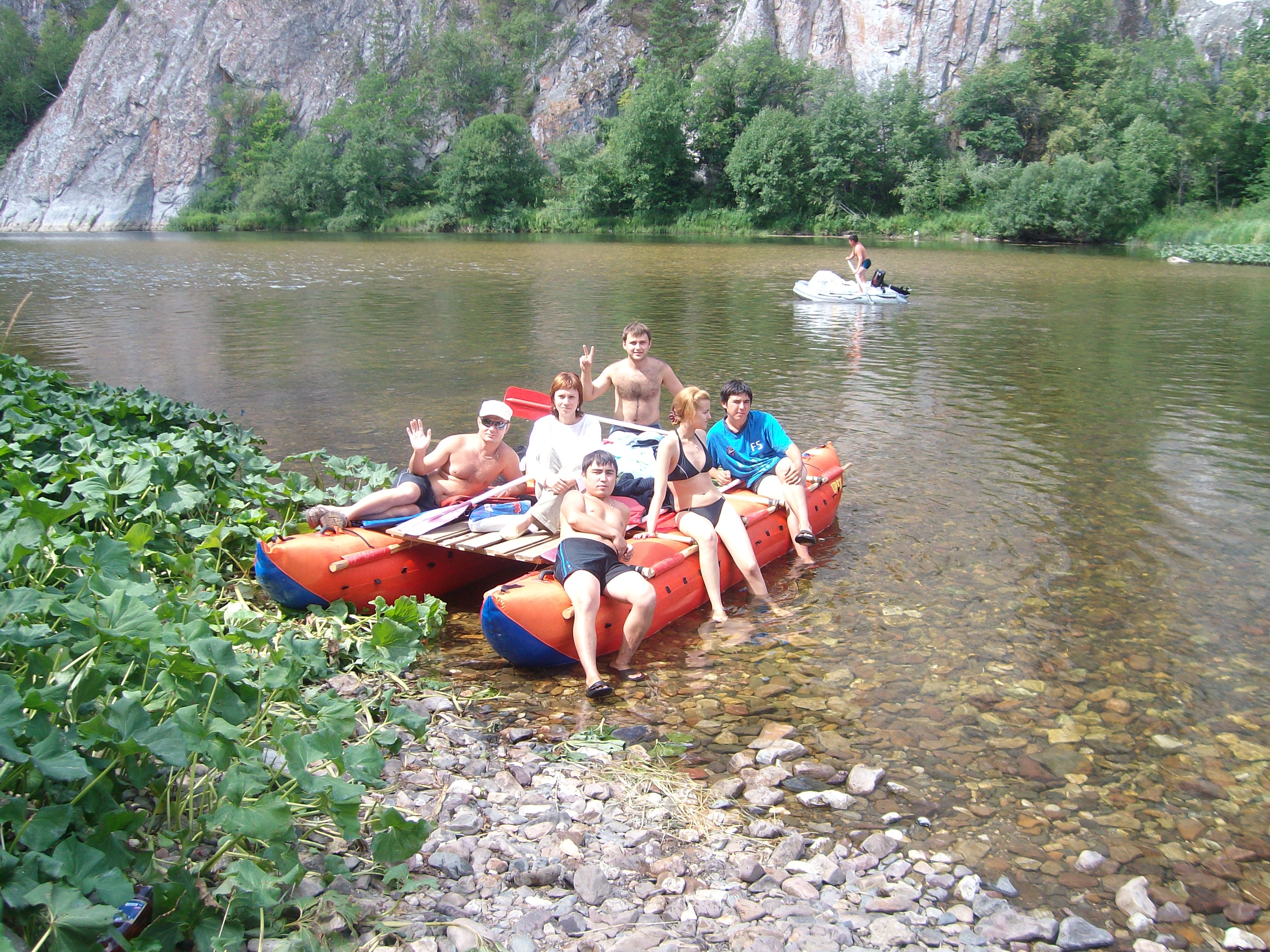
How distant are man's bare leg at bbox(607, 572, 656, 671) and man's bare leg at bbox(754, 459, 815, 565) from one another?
1851mm

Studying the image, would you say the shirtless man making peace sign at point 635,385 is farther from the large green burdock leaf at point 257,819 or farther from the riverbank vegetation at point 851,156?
the riverbank vegetation at point 851,156

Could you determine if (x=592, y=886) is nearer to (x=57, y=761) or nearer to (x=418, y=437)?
(x=57, y=761)

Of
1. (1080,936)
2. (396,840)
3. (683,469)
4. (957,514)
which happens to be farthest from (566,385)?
(1080,936)

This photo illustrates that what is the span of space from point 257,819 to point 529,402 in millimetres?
5709

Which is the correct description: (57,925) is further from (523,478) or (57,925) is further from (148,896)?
(523,478)

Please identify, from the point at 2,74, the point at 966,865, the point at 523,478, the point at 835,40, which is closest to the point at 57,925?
the point at 966,865

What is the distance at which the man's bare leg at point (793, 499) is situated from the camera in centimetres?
682

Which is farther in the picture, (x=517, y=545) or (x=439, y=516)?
(x=439, y=516)

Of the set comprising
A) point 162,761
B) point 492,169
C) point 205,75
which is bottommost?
point 162,761

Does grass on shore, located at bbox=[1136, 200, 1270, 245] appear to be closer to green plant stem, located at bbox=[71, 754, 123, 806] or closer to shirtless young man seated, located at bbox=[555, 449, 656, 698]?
shirtless young man seated, located at bbox=[555, 449, 656, 698]

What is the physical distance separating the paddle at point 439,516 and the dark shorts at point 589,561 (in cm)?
93

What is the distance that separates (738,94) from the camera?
51.9 m

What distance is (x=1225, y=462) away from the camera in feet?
29.7

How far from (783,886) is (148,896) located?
6.62ft
